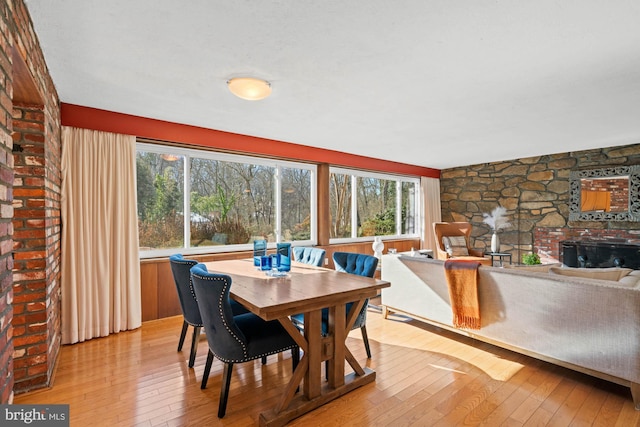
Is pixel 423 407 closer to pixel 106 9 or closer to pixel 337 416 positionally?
pixel 337 416

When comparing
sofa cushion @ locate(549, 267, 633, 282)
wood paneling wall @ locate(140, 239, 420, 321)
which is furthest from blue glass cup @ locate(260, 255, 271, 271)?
sofa cushion @ locate(549, 267, 633, 282)

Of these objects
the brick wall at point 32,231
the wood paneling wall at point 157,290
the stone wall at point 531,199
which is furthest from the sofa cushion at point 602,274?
the brick wall at point 32,231

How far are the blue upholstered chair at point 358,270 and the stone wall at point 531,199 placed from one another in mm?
4588

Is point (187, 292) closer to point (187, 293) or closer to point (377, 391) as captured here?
point (187, 293)

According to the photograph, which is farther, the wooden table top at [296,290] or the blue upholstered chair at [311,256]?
the blue upholstered chair at [311,256]

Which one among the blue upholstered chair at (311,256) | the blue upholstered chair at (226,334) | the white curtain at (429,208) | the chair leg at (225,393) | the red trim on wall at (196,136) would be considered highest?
the red trim on wall at (196,136)

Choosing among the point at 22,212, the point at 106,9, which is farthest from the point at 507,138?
the point at 22,212

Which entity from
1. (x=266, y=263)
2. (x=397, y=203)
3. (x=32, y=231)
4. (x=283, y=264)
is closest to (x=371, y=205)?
(x=397, y=203)

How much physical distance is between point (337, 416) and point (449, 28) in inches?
91.2

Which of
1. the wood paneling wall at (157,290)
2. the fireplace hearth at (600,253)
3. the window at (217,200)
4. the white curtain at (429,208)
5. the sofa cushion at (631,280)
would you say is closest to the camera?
the sofa cushion at (631,280)

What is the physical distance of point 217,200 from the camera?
4.19 metres

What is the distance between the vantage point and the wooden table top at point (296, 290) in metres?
1.79

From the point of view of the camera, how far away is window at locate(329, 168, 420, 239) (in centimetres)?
564

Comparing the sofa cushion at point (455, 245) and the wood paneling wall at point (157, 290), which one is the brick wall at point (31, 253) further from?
the sofa cushion at point (455, 245)
